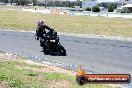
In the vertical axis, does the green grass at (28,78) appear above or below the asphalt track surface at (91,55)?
above

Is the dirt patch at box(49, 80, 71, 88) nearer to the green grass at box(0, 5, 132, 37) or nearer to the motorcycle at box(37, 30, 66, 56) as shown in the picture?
the motorcycle at box(37, 30, 66, 56)

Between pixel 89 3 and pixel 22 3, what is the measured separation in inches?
2641

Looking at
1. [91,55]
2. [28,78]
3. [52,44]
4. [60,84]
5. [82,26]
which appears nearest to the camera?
[60,84]

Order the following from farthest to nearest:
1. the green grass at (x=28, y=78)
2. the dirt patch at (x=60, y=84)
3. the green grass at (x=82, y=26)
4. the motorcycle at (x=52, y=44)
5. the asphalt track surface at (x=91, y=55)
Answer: the green grass at (x=82, y=26) → the motorcycle at (x=52, y=44) → the asphalt track surface at (x=91, y=55) → the dirt patch at (x=60, y=84) → the green grass at (x=28, y=78)

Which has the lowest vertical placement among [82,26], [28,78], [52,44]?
[82,26]

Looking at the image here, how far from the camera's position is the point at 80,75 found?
540 cm

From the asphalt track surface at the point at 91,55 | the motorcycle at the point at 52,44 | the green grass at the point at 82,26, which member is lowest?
the green grass at the point at 82,26

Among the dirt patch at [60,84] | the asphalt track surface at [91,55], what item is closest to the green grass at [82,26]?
the asphalt track surface at [91,55]

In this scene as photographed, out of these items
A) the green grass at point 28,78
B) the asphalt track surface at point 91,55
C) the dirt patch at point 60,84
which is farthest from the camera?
the asphalt track surface at point 91,55

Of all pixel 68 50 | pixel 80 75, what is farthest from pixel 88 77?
pixel 68 50

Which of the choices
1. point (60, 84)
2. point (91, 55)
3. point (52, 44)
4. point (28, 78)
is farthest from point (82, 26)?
point (60, 84)

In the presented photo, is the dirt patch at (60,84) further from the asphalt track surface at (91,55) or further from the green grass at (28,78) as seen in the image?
the asphalt track surface at (91,55)

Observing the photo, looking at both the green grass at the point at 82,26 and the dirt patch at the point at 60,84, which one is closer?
the dirt patch at the point at 60,84

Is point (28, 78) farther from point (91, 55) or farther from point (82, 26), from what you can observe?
point (82, 26)
